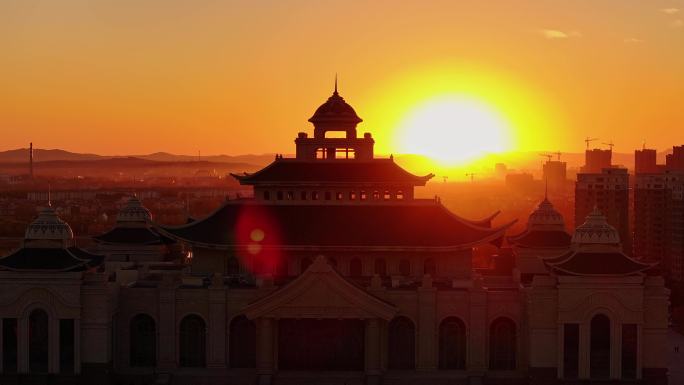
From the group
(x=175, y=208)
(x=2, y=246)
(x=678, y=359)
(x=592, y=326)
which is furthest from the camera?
(x=175, y=208)

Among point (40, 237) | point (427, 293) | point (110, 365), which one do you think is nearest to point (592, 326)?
point (427, 293)

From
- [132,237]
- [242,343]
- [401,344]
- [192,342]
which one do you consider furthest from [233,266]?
[132,237]

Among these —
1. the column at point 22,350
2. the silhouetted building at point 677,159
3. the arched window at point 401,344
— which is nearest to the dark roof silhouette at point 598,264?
the arched window at point 401,344

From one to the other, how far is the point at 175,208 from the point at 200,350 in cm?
12514

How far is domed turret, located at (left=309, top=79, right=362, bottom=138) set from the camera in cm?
4591

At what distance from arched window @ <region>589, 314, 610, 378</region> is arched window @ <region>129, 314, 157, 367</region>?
17.4 metres

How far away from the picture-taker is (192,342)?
3884 cm

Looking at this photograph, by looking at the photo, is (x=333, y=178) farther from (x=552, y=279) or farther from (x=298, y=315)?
(x=552, y=279)

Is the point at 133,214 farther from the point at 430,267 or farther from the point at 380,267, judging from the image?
the point at 430,267

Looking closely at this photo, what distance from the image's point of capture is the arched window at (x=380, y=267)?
41.4 m

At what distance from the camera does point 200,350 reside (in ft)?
127

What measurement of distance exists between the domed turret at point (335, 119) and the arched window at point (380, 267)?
299 inches


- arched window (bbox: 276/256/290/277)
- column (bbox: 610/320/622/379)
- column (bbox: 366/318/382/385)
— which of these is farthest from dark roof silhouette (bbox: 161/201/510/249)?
column (bbox: 610/320/622/379)

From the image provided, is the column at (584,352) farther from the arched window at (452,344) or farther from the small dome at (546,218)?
the small dome at (546,218)
